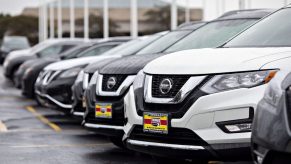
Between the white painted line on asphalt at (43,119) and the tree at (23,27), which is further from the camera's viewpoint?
the tree at (23,27)

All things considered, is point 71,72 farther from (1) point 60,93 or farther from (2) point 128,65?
(2) point 128,65

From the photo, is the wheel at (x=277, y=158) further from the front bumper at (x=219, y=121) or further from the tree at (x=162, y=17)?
the tree at (x=162, y=17)

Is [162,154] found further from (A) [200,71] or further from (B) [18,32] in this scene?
(B) [18,32]

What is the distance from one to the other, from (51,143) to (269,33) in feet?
11.8

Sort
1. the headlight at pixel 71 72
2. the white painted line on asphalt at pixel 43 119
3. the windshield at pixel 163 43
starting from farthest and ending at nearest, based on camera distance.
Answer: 1. the headlight at pixel 71 72
2. the white painted line on asphalt at pixel 43 119
3. the windshield at pixel 163 43

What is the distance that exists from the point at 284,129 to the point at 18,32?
7906 centimetres

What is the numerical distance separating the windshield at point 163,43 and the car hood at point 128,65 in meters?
0.95

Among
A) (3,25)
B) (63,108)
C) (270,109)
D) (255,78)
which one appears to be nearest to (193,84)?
(255,78)

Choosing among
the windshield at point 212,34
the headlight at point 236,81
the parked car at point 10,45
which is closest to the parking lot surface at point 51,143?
the windshield at point 212,34

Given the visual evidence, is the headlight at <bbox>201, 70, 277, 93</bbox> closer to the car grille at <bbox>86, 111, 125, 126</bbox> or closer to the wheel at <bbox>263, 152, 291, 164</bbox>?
the wheel at <bbox>263, 152, 291, 164</bbox>

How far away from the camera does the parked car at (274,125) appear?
4551 mm

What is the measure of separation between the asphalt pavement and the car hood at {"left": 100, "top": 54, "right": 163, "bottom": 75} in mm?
952

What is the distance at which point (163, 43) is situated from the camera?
10070 mm

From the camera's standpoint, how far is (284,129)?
4520 mm
